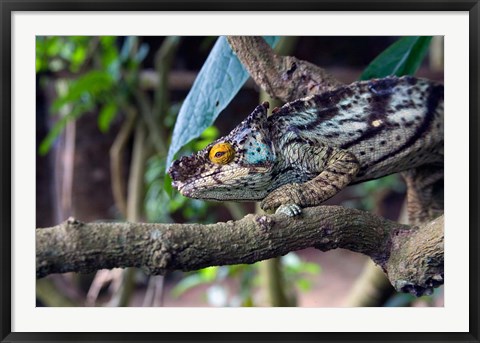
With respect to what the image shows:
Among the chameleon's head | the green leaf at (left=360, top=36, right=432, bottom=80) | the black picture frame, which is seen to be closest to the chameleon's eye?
the chameleon's head

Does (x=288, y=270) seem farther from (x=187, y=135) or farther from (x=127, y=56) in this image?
(x=187, y=135)

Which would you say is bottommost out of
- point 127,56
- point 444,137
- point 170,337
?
point 170,337

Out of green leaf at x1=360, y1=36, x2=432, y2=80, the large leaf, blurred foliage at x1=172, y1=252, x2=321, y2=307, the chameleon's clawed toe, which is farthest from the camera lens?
blurred foliage at x1=172, y1=252, x2=321, y2=307

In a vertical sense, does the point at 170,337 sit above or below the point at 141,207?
below

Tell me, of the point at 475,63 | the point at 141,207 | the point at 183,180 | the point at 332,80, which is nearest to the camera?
the point at 183,180

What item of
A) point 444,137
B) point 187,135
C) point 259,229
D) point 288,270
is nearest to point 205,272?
point 288,270

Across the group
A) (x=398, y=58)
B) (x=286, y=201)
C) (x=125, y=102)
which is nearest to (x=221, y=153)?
(x=286, y=201)

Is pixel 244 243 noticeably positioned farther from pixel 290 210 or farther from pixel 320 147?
pixel 320 147

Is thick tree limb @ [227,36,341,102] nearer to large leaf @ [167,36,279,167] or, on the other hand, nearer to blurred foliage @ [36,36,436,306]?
large leaf @ [167,36,279,167]
